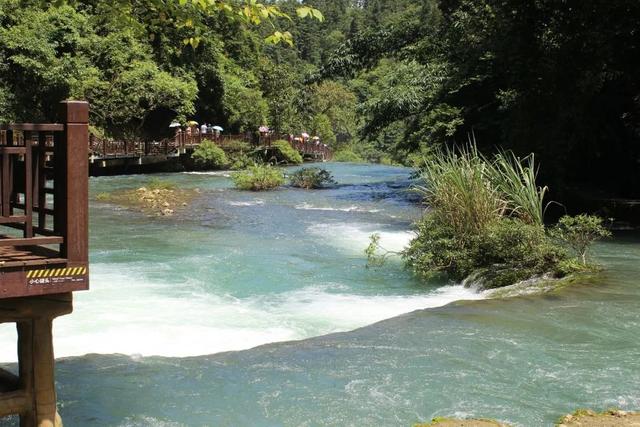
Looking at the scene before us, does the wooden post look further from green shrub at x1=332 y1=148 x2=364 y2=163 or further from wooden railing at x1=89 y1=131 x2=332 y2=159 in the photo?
green shrub at x1=332 y1=148 x2=364 y2=163

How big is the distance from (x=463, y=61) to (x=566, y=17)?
5842 mm

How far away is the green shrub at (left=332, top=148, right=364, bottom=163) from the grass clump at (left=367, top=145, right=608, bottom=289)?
5576 centimetres

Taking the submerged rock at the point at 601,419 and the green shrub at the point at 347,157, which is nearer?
the submerged rock at the point at 601,419

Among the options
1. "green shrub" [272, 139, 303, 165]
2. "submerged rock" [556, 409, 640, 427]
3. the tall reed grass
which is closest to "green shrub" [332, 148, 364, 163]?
"green shrub" [272, 139, 303, 165]

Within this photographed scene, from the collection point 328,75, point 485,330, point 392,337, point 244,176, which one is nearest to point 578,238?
point 485,330

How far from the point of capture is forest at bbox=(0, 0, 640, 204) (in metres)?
15.0

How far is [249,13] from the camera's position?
5273mm

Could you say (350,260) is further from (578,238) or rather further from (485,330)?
(485,330)

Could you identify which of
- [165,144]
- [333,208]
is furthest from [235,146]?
[333,208]

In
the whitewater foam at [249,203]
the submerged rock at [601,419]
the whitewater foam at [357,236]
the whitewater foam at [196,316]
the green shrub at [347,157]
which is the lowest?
the whitewater foam at [196,316]

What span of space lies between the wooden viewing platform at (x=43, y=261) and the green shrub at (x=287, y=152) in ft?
145

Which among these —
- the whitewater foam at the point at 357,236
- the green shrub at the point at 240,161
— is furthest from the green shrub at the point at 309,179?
the green shrub at the point at 240,161

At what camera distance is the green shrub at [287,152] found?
48625 mm

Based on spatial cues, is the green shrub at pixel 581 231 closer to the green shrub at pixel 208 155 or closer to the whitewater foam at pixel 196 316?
the whitewater foam at pixel 196 316
